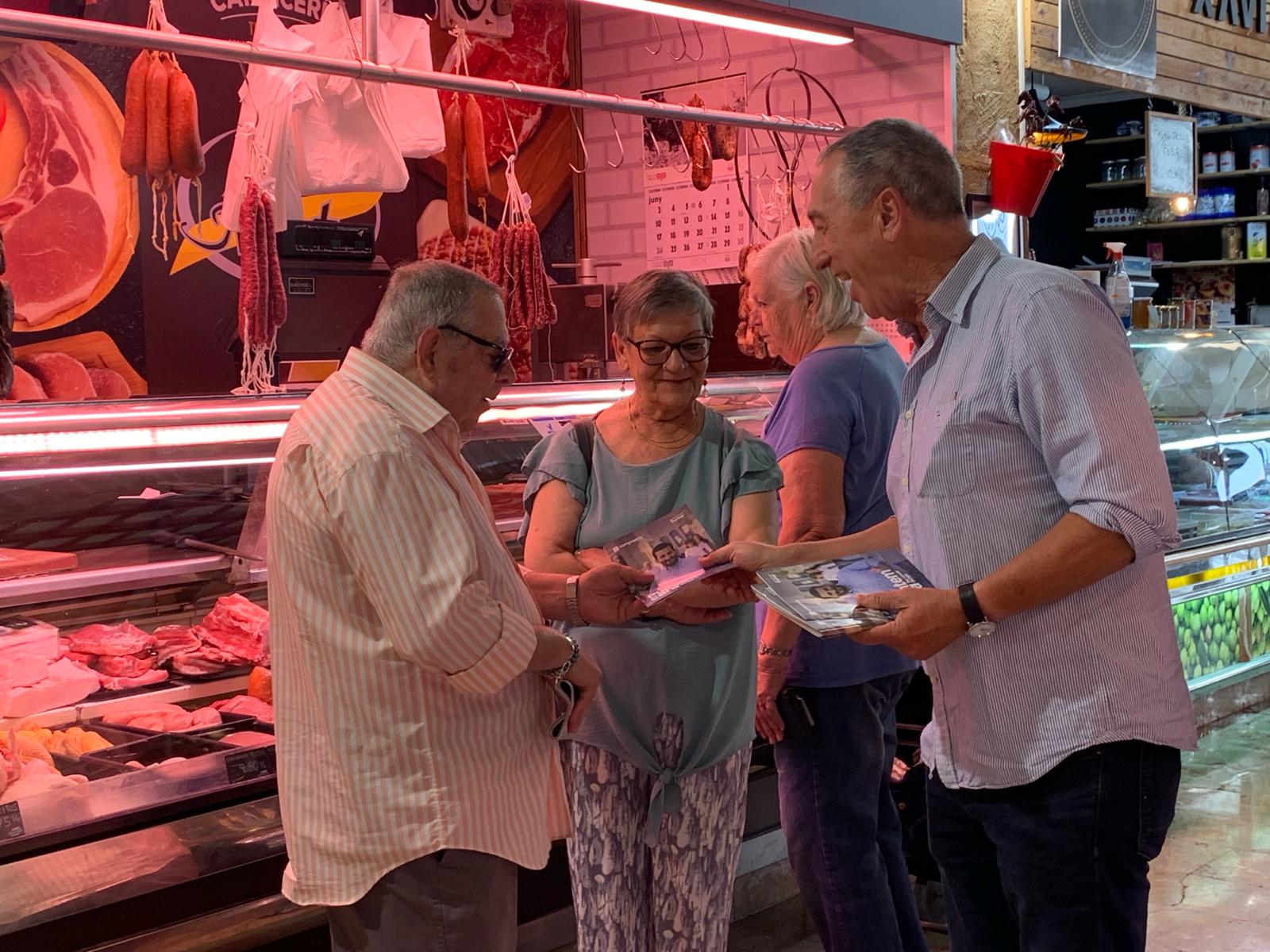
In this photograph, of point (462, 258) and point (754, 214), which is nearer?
point (462, 258)

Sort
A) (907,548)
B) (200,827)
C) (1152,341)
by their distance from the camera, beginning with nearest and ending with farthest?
(907,548)
(200,827)
(1152,341)

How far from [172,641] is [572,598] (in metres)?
1.37

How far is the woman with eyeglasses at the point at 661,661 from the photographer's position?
2627 mm

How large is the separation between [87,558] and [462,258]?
2128 mm

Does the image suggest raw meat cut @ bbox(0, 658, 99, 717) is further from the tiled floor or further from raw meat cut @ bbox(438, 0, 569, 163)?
raw meat cut @ bbox(438, 0, 569, 163)

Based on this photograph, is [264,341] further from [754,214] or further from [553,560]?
[754,214]

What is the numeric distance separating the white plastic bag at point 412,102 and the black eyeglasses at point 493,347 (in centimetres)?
233

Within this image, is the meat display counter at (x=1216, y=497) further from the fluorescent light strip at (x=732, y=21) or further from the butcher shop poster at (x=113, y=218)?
the butcher shop poster at (x=113, y=218)

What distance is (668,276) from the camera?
2662 millimetres

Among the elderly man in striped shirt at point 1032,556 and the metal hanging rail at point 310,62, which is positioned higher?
the metal hanging rail at point 310,62

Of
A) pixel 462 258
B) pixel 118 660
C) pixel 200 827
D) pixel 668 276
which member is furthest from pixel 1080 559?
pixel 462 258

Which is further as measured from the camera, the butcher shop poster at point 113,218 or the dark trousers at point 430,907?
the butcher shop poster at point 113,218

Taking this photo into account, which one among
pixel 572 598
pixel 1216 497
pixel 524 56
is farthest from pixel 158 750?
pixel 524 56

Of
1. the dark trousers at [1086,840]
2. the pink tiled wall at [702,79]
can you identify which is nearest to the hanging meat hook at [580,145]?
the pink tiled wall at [702,79]
